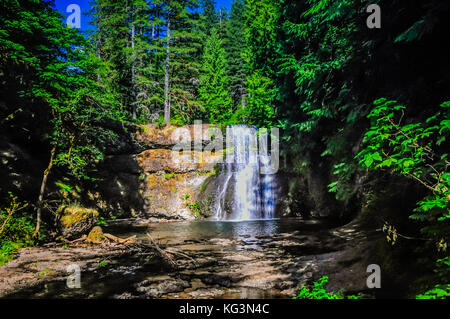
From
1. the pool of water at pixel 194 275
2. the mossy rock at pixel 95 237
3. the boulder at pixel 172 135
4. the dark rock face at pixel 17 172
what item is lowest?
the mossy rock at pixel 95 237

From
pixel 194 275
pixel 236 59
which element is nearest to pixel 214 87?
pixel 236 59

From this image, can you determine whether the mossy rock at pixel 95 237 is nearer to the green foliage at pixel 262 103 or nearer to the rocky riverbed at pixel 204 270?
the rocky riverbed at pixel 204 270

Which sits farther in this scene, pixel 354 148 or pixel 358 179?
pixel 358 179

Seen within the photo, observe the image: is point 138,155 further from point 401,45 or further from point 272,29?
point 401,45

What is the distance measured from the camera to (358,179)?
8102 millimetres

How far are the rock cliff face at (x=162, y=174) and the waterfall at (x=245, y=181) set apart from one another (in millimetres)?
1343

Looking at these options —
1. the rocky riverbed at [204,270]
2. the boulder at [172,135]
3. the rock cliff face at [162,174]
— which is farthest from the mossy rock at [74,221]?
the boulder at [172,135]

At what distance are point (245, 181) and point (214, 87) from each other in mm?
15081

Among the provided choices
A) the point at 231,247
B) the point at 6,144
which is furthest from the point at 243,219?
the point at 6,144

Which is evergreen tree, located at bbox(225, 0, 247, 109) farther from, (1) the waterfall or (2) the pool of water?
(2) the pool of water

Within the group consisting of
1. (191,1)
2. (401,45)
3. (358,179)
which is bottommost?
(358,179)

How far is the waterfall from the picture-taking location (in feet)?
47.8

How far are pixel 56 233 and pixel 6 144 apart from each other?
12.7ft

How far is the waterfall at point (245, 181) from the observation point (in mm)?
14570
